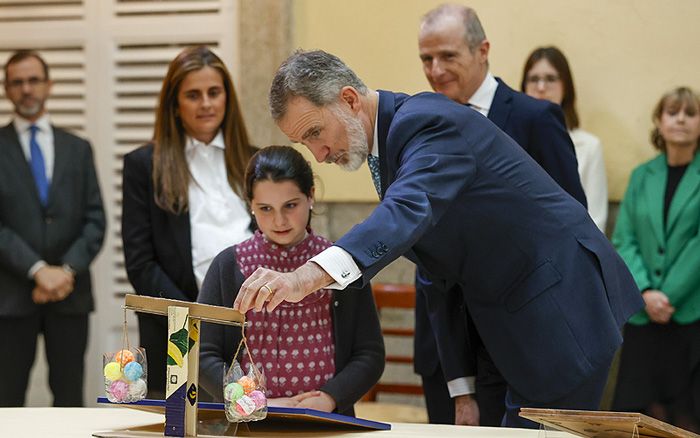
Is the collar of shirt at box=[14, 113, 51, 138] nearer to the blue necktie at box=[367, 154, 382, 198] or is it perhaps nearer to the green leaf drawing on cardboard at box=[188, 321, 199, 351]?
the blue necktie at box=[367, 154, 382, 198]

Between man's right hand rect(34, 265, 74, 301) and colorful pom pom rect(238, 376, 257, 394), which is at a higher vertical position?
man's right hand rect(34, 265, 74, 301)

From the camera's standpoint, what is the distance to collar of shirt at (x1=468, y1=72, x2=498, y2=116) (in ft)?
12.4

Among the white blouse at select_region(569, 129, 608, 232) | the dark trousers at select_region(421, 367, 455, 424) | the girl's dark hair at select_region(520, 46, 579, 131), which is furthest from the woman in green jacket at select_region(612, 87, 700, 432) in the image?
the dark trousers at select_region(421, 367, 455, 424)

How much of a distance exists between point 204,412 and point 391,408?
8.14 feet

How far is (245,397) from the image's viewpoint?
242 cm

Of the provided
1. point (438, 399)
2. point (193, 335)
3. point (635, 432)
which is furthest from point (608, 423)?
point (438, 399)

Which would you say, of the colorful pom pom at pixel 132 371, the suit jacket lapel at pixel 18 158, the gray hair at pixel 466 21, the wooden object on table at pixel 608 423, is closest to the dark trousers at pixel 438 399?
the gray hair at pixel 466 21

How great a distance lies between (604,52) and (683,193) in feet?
2.78

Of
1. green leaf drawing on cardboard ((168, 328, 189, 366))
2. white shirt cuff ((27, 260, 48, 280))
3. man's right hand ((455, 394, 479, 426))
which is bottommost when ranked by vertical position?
man's right hand ((455, 394, 479, 426))

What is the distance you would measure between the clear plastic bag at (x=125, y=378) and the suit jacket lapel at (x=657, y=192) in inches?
124

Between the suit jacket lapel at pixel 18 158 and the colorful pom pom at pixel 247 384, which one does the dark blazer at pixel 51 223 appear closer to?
the suit jacket lapel at pixel 18 158

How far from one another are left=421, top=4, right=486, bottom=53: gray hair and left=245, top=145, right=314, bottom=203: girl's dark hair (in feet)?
2.98

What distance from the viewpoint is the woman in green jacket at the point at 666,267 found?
5000 mm

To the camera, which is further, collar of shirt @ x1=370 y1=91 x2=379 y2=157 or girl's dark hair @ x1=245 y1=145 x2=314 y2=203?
girl's dark hair @ x1=245 y1=145 x2=314 y2=203
